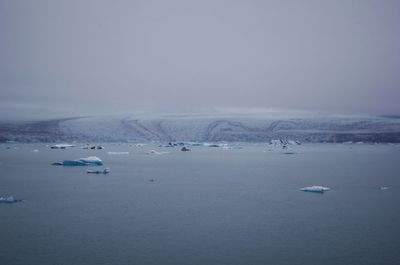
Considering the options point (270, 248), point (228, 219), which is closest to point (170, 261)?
point (270, 248)

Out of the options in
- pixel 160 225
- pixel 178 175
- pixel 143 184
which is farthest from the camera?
pixel 178 175

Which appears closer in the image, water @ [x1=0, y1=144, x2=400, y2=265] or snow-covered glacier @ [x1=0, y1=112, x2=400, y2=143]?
water @ [x1=0, y1=144, x2=400, y2=265]

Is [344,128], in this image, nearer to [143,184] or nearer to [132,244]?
[143,184]

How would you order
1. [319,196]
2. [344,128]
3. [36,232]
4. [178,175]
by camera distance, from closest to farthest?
1. [36,232]
2. [319,196]
3. [178,175]
4. [344,128]

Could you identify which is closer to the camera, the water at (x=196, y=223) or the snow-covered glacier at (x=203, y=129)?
the water at (x=196, y=223)

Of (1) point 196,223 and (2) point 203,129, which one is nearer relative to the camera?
(1) point 196,223

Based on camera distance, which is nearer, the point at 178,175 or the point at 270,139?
the point at 178,175
